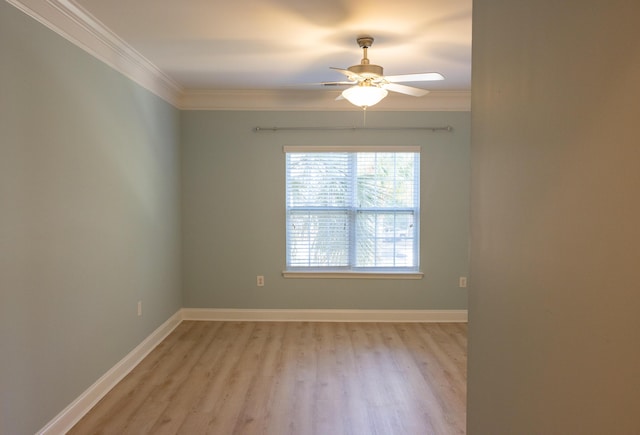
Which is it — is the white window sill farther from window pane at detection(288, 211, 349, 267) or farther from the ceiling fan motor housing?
the ceiling fan motor housing

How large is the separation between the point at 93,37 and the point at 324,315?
11.2ft

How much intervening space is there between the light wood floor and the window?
2.55ft

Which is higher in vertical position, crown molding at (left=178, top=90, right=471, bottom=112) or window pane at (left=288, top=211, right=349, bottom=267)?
Answer: crown molding at (left=178, top=90, right=471, bottom=112)

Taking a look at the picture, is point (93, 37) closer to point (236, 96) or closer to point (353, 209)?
point (236, 96)

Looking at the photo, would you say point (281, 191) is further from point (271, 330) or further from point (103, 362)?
point (103, 362)

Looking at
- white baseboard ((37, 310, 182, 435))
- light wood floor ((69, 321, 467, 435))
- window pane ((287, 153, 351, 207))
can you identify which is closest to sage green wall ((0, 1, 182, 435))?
white baseboard ((37, 310, 182, 435))

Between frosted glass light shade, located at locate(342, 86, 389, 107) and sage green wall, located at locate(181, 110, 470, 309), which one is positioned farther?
sage green wall, located at locate(181, 110, 470, 309)

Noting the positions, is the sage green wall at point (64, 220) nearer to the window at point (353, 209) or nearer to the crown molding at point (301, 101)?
the crown molding at point (301, 101)

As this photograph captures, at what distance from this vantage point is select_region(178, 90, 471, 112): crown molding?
462cm

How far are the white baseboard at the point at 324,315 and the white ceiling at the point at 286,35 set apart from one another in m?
2.52

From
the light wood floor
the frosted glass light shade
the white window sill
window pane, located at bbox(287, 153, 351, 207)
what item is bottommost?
the light wood floor

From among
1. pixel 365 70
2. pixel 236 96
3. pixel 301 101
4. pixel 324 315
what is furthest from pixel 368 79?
pixel 324 315

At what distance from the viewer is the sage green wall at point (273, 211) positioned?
15.4 ft

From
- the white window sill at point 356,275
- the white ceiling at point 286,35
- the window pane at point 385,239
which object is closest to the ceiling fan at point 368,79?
the white ceiling at point 286,35
